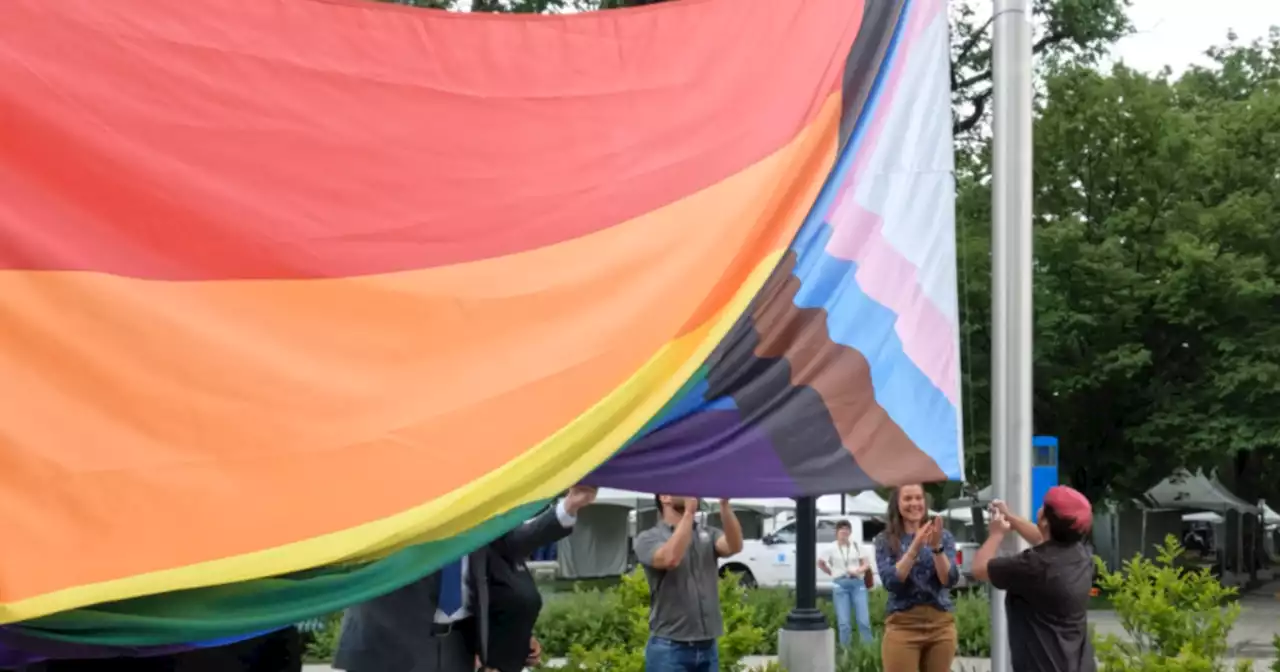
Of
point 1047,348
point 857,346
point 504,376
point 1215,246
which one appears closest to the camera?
point 504,376

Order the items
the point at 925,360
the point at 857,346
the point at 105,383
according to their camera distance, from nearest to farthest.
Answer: the point at 105,383 → the point at 857,346 → the point at 925,360

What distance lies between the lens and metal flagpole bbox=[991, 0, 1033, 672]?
15.6 feet

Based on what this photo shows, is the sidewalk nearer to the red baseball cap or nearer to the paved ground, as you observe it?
the paved ground

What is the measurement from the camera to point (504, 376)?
9.85ft

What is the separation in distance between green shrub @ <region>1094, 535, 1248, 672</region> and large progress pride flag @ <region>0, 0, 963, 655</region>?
3.60 m

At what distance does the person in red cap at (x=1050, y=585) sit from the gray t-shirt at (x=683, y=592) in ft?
4.91

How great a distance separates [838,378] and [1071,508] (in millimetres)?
1526

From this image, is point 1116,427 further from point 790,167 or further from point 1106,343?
point 790,167

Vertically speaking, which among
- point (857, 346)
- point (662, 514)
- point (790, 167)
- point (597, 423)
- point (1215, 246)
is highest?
point (1215, 246)

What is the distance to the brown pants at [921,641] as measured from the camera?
6762mm

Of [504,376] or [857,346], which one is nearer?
[504,376]

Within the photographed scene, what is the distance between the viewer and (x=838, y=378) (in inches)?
168

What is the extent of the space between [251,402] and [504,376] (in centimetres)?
64

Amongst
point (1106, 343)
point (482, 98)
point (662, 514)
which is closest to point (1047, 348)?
point (1106, 343)
